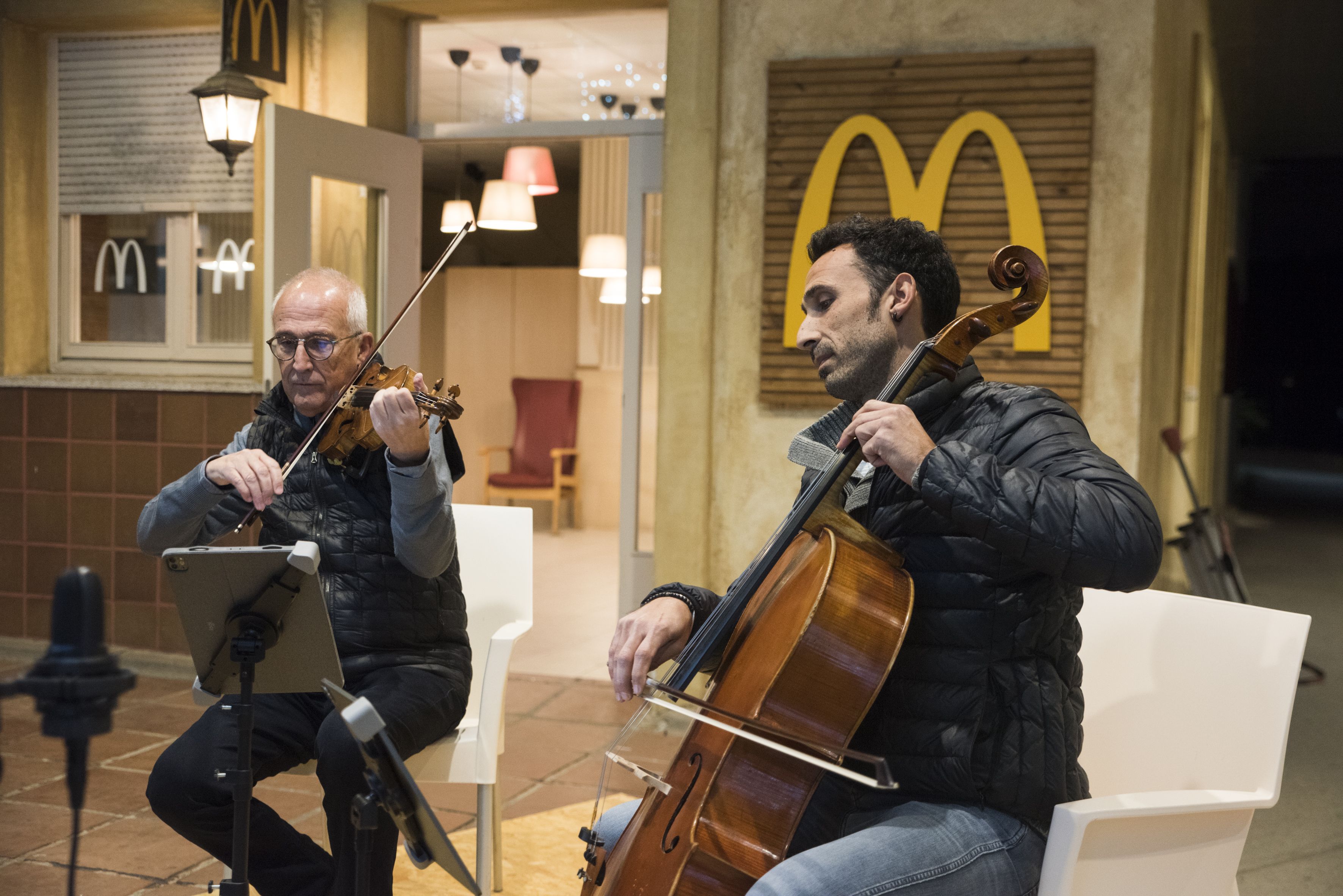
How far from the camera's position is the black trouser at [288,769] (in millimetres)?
2021

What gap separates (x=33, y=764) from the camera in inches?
133

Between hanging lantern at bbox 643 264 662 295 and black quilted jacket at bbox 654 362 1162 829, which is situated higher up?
hanging lantern at bbox 643 264 662 295

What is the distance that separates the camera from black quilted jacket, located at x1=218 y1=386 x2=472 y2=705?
2209mm

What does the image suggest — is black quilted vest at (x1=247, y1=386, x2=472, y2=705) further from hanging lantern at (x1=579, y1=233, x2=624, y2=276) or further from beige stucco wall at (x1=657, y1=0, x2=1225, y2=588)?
hanging lantern at (x1=579, y1=233, x2=624, y2=276)

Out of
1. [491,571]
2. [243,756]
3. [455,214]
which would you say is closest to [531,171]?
[455,214]

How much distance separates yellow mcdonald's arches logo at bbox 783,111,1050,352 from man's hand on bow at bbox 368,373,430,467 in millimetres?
1650

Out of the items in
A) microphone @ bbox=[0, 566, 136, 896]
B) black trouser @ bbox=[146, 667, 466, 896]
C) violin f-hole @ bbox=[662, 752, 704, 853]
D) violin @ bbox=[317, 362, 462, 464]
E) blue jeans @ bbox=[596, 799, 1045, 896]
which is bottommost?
black trouser @ bbox=[146, 667, 466, 896]

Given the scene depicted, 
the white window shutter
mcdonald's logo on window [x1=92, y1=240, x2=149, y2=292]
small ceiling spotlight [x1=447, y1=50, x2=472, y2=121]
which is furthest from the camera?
small ceiling spotlight [x1=447, y1=50, x2=472, y2=121]

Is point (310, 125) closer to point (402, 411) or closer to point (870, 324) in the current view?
point (402, 411)

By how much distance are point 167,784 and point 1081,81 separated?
2892 mm

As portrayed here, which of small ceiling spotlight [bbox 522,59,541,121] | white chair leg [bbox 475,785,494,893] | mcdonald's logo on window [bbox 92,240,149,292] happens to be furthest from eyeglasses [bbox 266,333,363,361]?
small ceiling spotlight [bbox 522,59,541,121]

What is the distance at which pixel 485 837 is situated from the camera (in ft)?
7.84

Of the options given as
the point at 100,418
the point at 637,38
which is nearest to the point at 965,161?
the point at 637,38

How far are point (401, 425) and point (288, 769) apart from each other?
27.5 inches
